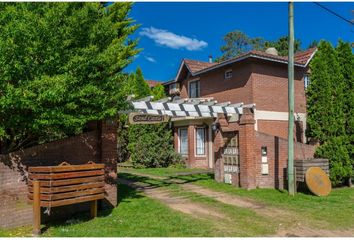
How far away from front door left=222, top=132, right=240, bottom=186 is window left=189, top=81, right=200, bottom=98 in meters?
8.82

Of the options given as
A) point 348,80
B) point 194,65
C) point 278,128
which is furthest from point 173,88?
point 348,80

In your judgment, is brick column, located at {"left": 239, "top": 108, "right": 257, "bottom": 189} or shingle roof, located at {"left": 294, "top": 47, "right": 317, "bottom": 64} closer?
brick column, located at {"left": 239, "top": 108, "right": 257, "bottom": 189}

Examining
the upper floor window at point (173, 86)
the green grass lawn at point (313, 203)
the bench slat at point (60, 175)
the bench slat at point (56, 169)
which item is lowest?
the green grass lawn at point (313, 203)

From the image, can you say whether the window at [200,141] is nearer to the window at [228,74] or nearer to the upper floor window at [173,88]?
the window at [228,74]

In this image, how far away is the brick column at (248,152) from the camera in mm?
14008

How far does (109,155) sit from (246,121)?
596 centimetres

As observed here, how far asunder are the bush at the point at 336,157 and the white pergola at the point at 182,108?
382 cm

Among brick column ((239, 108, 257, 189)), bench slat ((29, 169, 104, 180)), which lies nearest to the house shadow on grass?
brick column ((239, 108, 257, 189))

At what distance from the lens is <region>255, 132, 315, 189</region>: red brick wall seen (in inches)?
562

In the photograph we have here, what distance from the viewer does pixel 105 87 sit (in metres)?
8.83

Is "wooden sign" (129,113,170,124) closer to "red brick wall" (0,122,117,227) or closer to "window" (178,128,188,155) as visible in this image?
"red brick wall" (0,122,117,227)

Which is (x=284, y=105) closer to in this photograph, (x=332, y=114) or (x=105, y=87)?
(x=332, y=114)

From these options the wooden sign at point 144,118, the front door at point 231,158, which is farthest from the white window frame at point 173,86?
the wooden sign at point 144,118

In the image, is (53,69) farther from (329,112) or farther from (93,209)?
(329,112)
